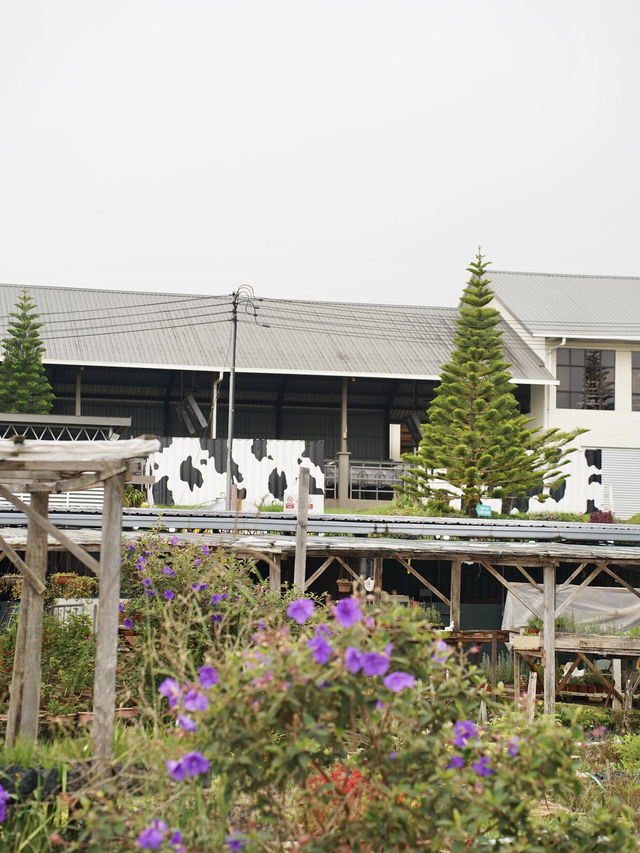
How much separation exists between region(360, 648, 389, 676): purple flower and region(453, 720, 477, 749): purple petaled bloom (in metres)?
0.51

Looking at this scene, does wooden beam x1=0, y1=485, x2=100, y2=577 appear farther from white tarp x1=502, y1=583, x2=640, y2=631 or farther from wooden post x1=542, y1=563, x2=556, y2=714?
white tarp x1=502, y1=583, x2=640, y2=631

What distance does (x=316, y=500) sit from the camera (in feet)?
73.1

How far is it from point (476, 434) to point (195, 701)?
1991 centimetres

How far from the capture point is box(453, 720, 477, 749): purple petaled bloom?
395cm

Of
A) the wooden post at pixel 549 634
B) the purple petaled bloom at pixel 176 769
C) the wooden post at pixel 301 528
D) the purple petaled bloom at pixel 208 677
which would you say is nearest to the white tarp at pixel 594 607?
the wooden post at pixel 549 634

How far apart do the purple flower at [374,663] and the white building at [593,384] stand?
80.6 ft

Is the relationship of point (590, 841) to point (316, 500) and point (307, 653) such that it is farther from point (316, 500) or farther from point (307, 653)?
point (316, 500)

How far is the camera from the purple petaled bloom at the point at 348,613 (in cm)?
385

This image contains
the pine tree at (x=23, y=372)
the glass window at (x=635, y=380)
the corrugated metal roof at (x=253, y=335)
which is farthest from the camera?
the glass window at (x=635, y=380)

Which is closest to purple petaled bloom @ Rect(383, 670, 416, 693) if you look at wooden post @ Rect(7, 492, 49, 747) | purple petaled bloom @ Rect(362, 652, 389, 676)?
purple petaled bloom @ Rect(362, 652, 389, 676)

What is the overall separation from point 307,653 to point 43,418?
68.1ft

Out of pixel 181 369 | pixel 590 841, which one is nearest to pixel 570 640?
pixel 590 841

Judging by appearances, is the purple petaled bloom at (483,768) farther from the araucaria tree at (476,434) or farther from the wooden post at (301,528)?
the araucaria tree at (476,434)

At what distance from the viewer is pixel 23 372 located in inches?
1037
